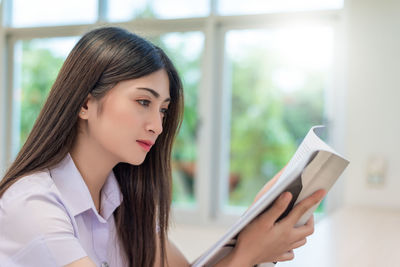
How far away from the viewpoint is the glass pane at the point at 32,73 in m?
3.57

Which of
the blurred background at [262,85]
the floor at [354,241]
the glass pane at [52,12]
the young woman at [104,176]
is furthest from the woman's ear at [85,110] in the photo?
the glass pane at [52,12]

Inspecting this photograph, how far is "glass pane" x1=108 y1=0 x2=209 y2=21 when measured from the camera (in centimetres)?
316

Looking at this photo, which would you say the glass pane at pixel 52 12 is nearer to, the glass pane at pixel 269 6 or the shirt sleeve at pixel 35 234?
the glass pane at pixel 269 6

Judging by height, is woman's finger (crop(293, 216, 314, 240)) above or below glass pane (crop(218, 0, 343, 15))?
below

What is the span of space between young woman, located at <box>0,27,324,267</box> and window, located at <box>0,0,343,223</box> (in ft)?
5.86

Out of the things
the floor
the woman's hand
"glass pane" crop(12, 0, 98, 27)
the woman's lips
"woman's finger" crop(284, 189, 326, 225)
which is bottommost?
the floor

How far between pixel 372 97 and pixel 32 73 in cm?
245

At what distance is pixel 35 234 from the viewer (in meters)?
0.89

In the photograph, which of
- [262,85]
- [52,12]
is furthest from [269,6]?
[52,12]

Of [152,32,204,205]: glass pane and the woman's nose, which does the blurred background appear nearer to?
[152,32,204,205]: glass pane

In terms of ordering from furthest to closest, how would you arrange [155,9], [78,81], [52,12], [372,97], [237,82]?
1. [52,12]
2. [155,9]
3. [237,82]
4. [372,97]
5. [78,81]

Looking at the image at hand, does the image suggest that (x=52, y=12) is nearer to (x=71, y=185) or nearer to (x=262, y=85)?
(x=262, y=85)

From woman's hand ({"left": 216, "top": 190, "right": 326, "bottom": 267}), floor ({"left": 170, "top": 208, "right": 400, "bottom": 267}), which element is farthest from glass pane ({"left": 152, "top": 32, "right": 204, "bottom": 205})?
woman's hand ({"left": 216, "top": 190, "right": 326, "bottom": 267})

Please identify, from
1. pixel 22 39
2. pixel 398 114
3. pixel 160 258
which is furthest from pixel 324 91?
pixel 22 39
